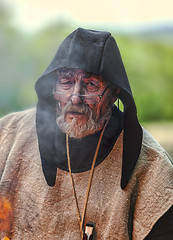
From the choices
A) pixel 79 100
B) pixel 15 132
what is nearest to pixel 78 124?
pixel 79 100

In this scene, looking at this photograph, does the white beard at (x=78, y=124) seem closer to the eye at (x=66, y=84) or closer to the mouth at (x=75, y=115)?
the mouth at (x=75, y=115)

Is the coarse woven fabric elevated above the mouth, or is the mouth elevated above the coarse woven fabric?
the mouth

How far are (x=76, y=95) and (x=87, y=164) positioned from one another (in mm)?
549

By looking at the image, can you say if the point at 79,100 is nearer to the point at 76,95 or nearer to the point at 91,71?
the point at 76,95

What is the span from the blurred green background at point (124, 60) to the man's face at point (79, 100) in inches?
112

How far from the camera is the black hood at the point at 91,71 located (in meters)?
2.60

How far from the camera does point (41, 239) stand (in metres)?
2.83

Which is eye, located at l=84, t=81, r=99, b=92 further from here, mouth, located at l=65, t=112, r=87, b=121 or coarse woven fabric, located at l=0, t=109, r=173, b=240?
coarse woven fabric, located at l=0, t=109, r=173, b=240

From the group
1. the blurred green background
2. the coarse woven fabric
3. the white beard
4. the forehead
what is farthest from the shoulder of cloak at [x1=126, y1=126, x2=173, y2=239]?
the blurred green background

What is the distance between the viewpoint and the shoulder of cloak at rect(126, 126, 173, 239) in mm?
2715

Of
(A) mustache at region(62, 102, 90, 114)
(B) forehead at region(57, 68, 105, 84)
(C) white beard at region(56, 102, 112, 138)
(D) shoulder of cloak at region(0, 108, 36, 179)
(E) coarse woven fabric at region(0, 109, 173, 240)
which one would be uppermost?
(B) forehead at region(57, 68, 105, 84)

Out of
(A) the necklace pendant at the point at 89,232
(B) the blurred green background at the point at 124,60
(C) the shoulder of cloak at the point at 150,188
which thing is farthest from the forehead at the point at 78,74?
(B) the blurred green background at the point at 124,60

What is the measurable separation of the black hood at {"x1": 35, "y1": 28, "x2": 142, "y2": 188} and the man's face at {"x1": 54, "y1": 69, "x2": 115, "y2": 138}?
0.10 metres

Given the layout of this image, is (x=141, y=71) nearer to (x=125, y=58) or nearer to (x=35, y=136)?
(x=125, y=58)
